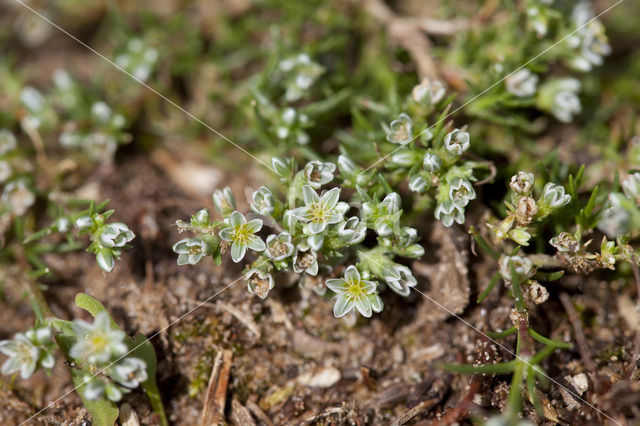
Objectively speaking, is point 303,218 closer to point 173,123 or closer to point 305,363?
point 305,363

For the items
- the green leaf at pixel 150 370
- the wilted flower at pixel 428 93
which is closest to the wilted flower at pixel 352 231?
the wilted flower at pixel 428 93

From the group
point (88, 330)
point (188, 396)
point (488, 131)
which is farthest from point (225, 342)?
point (488, 131)

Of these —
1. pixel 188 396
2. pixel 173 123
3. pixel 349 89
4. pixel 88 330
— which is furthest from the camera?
pixel 173 123

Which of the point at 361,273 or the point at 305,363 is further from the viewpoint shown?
the point at 305,363

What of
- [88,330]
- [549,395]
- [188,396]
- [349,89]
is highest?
[349,89]

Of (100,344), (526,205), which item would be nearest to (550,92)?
(526,205)

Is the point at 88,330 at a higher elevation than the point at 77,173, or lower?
higher

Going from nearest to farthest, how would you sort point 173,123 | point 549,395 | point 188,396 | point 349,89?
1. point 549,395
2. point 188,396
3. point 349,89
4. point 173,123
